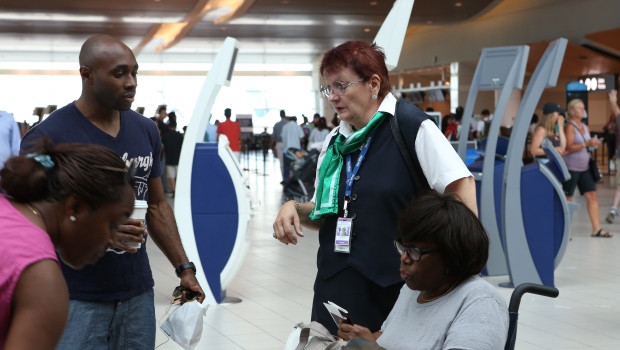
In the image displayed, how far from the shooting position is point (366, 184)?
279cm

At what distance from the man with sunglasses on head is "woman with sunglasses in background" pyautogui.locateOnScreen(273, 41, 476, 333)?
0.49 meters

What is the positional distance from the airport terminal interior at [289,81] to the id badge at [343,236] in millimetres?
1614

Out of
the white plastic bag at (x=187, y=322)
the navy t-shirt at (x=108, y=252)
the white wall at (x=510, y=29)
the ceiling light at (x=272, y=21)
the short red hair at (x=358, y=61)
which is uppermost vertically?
the ceiling light at (x=272, y=21)

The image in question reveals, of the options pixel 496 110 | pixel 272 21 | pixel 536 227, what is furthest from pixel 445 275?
pixel 272 21

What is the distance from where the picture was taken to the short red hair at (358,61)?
2807 mm

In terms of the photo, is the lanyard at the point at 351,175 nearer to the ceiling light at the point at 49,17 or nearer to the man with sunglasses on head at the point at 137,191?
the man with sunglasses on head at the point at 137,191

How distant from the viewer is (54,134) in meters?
2.76

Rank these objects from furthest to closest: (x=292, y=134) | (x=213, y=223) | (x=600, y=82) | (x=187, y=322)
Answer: (x=600, y=82) → (x=292, y=134) → (x=213, y=223) → (x=187, y=322)

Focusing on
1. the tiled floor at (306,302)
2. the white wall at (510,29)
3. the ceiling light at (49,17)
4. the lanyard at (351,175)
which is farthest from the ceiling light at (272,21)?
the lanyard at (351,175)

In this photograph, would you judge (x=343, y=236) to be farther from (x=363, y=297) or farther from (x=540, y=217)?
(x=540, y=217)

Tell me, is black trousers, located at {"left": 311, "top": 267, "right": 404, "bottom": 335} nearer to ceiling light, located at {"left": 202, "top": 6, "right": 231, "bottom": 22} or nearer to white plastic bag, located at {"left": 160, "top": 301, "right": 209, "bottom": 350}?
white plastic bag, located at {"left": 160, "top": 301, "right": 209, "bottom": 350}

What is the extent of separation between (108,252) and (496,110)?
16.8ft

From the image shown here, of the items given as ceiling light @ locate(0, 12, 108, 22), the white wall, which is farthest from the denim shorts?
ceiling light @ locate(0, 12, 108, 22)

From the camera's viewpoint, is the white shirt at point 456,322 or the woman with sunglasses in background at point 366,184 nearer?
the white shirt at point 456,322
